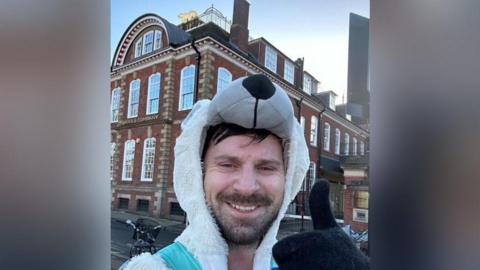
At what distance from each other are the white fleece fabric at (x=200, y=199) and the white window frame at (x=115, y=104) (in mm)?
344

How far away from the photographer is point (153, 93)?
1.00 metres

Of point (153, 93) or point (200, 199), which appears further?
point (153, 93)

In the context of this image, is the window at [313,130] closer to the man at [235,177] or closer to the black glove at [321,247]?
the man at [235,177]

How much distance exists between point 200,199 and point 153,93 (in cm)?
55

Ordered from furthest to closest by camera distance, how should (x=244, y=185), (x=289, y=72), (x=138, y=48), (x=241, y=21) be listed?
(x=138, y=48) < (x=241, y=21) < (x=289, y=72) < (x=244, y=185)

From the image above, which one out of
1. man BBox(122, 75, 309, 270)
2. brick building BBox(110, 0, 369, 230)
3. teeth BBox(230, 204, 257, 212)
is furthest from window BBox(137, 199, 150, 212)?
teeth BBox(230, 204, 257, 212)

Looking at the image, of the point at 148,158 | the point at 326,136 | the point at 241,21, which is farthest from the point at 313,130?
the point at 148,158

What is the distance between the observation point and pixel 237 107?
19.8 inches

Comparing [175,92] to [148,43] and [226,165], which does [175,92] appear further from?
[226,165]

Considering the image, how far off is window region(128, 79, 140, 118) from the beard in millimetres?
485

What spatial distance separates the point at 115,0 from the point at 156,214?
53 cm

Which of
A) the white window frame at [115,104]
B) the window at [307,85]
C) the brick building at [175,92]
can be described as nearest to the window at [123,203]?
the brick building at [175,92]

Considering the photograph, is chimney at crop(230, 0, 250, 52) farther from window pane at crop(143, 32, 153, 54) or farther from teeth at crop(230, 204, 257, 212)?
teeth at crop(230, 204, 257, 212)
